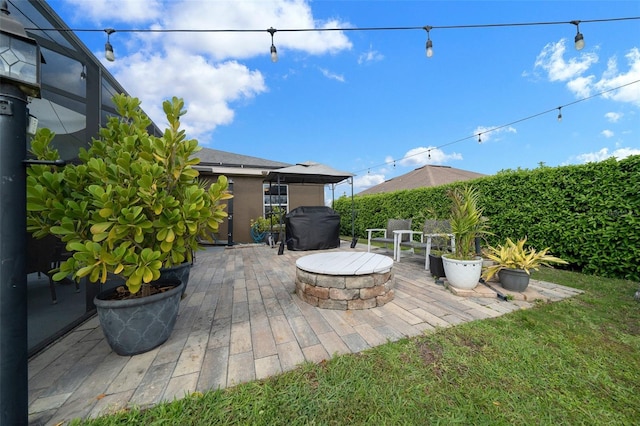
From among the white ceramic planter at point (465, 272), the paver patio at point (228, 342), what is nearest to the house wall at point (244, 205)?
the paver patio at point (228, 342)

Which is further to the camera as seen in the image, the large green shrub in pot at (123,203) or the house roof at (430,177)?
the house roof at (430,177)

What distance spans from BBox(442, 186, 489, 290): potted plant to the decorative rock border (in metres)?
1.05

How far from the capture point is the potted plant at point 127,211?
4.59 feet

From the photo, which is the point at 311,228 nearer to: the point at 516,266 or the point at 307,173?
the point at 307,173

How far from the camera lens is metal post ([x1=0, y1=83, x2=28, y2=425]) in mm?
979

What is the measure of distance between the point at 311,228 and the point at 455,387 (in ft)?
15.9

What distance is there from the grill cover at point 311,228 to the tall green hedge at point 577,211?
271 cm

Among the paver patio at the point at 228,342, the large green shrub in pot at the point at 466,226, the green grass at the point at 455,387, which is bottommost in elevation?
the paver patio at the point at 228,342

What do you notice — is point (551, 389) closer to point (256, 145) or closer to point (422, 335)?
point (422, 335)

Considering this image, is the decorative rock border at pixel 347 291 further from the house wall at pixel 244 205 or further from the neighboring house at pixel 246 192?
the house wall at pixel 244 205

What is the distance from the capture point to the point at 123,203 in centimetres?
145

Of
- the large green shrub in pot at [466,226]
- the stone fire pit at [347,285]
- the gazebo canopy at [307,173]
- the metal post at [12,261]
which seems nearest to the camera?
the metal post at [12,261]

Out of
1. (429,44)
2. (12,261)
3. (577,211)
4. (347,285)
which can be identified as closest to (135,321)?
(12,261)

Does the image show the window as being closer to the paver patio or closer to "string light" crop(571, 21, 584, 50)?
the paver patio
